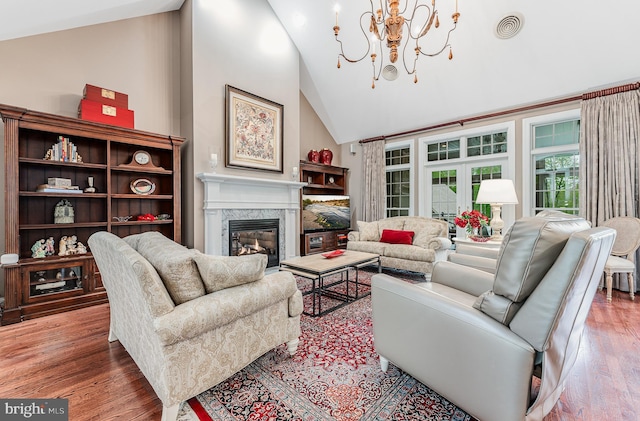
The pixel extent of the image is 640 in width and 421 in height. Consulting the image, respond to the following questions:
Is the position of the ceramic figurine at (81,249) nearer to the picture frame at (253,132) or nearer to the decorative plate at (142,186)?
the decorative plate at (142,186)

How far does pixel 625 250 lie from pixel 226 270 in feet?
14.6

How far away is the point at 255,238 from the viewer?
4.52 m

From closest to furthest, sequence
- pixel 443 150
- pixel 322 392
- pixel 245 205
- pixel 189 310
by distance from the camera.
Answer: pixel 189 310
pixel 322 392
pixel 245 205
pixel 443 150

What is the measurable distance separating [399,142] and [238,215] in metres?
3.56

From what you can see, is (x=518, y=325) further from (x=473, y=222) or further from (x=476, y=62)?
(x=476, y=62)

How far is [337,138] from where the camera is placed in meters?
6.52

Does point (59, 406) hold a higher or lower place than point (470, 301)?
lower

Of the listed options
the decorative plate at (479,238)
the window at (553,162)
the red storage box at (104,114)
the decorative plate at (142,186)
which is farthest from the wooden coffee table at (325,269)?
the window at (553,162)

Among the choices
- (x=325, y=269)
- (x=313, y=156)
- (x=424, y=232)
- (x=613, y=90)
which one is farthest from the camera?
(x=313, y=156)

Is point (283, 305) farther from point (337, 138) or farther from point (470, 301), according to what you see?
point (337, 138)

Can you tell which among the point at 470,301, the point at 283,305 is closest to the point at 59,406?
the point at 283,305

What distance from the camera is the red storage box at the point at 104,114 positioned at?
3069 mm

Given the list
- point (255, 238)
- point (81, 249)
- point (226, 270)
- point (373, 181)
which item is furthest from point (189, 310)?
point (373, 181)

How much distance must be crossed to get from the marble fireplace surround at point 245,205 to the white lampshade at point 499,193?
2.87m
